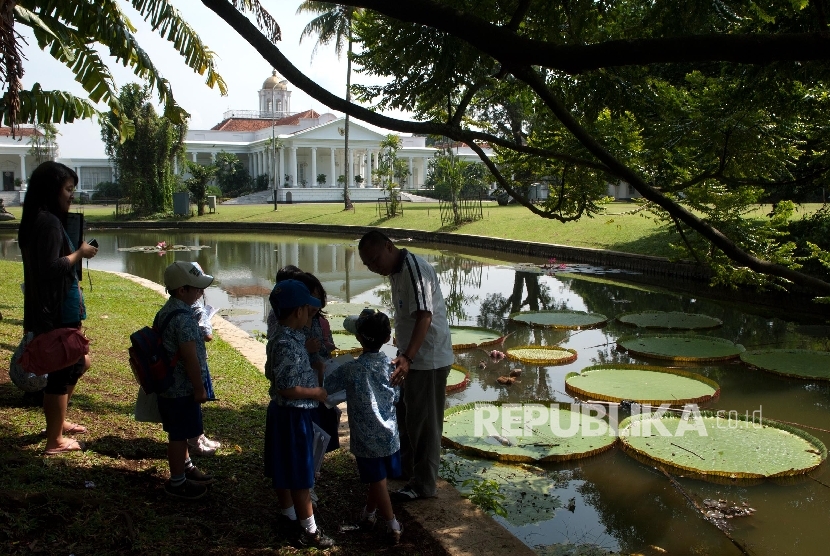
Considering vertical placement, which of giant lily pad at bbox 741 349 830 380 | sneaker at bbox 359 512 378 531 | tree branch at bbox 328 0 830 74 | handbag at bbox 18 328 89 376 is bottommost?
giant lily pad at bbox 741 349 830 380

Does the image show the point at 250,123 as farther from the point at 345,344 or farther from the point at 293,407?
the point at 293,407

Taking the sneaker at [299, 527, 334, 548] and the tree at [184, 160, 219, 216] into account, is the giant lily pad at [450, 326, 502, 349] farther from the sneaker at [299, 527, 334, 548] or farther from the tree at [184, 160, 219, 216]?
the tree at [184, 160, 219, 216]

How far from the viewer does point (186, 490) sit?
3.48 m

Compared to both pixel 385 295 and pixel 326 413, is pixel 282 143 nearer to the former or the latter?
pixel 385 295

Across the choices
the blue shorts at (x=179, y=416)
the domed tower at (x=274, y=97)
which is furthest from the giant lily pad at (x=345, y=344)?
the domed tower at (x=274, y=97)

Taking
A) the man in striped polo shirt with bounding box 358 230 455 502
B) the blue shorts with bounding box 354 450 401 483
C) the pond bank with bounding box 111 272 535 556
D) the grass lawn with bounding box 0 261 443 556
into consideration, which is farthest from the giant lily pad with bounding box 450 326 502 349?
the blue shorts with bounding box 354 450 401 483

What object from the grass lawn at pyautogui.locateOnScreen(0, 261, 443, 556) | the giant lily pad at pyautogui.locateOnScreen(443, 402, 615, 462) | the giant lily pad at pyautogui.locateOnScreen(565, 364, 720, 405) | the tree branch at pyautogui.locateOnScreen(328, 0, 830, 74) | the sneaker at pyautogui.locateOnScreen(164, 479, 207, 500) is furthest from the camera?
the giant lily pad at pyautogui.locateOnScreen(565, 364, 720, 405)

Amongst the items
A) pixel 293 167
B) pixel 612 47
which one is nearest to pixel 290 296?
pixel 612 47

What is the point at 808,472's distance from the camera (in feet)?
15.8

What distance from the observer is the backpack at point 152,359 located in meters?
3.32

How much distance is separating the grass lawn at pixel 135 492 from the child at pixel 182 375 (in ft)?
0.45

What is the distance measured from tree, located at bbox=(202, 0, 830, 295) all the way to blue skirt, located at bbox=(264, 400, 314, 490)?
1561 mm

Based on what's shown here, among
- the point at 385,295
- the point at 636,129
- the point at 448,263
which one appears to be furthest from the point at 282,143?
the point at 636,129

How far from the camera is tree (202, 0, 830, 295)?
3.05 metres
